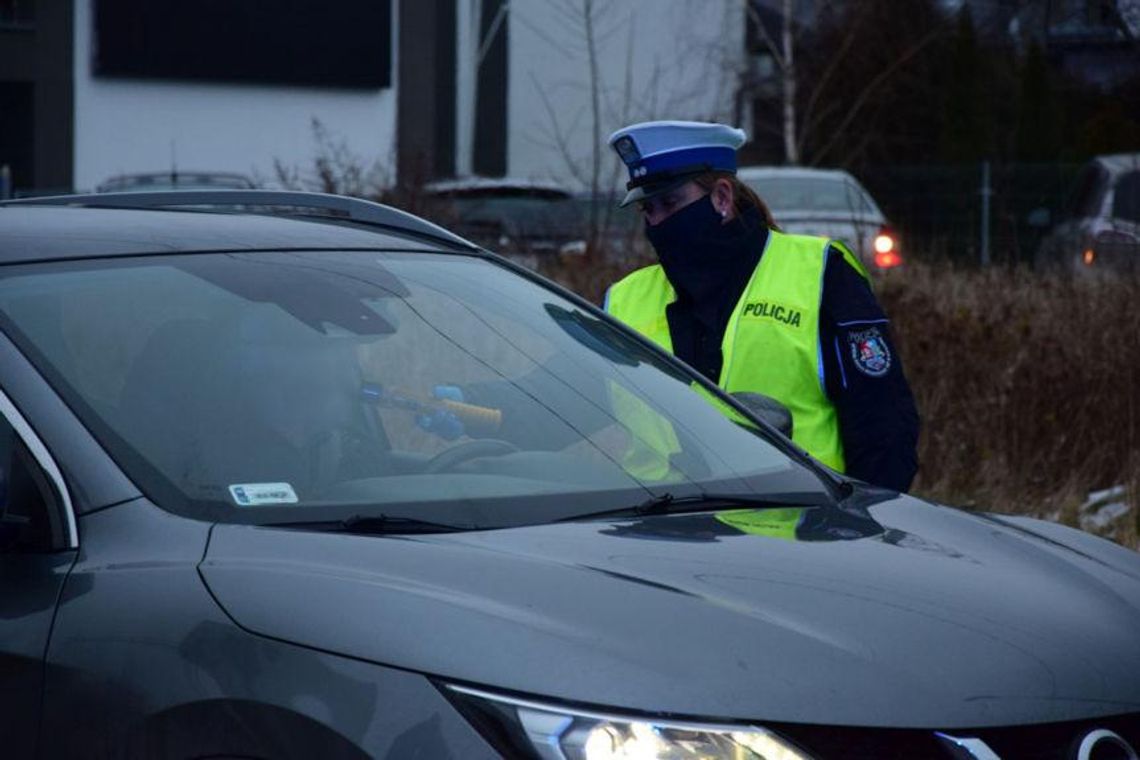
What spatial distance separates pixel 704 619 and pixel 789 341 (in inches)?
80.7

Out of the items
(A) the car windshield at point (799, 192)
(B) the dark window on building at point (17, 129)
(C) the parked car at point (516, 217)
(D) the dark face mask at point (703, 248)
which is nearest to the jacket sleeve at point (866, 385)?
(D) the dark face mask at point (703, 248)

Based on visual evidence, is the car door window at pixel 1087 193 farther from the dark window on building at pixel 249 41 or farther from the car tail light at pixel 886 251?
the dark window on building at pixel 249 41

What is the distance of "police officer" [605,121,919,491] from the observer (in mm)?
4574

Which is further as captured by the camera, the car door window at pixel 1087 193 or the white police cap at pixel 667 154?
the car door window at pixel 1087 193

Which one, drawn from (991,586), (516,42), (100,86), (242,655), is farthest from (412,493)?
(516,42)

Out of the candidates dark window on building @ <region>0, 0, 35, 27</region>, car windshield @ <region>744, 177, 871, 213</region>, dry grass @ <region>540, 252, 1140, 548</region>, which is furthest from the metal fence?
dark window on building @ <region>0, 0, 35, 27</region>

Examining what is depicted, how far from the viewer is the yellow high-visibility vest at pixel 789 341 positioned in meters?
4.59

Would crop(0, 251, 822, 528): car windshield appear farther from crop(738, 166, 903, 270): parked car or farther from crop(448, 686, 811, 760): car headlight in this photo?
crop(738, 166, 903, 270): parked car

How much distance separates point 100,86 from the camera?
32438mm

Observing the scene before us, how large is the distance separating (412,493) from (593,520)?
280 millimetres

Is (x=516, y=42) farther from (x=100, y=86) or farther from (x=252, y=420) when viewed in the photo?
(x=252, y=420)

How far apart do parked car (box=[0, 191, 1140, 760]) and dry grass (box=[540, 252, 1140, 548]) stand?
4.91m

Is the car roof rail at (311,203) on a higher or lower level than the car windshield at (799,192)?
higher

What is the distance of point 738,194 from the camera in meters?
4.84
